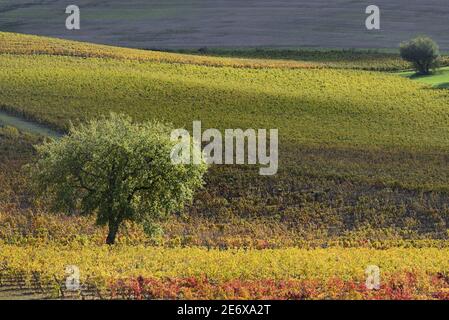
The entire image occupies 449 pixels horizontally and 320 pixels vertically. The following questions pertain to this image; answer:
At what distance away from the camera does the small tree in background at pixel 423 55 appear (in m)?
104

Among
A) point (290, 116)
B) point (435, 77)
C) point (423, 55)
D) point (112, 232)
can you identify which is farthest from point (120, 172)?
point (423, 55)

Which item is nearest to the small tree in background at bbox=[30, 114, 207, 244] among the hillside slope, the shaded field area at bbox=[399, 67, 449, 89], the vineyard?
the vineyard

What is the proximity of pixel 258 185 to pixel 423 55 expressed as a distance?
170 feet

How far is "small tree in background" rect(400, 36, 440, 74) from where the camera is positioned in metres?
104

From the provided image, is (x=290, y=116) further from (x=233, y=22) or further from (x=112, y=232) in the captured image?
(x=233, y=22)

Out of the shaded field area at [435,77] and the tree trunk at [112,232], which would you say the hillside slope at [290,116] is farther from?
the tree trunk at [112,232]

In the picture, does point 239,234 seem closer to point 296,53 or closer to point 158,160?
point 158,160

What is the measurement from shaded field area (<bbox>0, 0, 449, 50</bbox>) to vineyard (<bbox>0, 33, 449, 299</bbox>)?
14494 millimetres

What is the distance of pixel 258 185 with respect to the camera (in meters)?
57.4

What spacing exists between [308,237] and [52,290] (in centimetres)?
1942

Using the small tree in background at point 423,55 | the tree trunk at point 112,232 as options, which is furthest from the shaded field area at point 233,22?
the tree trunk at point 112,232

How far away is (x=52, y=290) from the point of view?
101ft

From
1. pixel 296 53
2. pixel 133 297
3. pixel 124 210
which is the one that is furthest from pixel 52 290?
pixel 296 53
